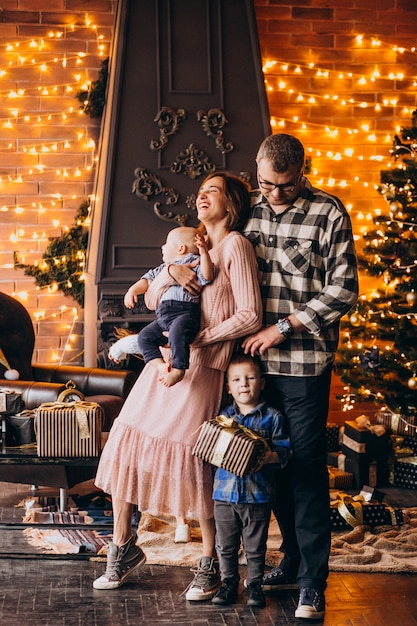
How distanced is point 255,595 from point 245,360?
2.90 feet

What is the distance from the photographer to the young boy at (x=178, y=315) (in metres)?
3.21

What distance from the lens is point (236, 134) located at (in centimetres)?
594

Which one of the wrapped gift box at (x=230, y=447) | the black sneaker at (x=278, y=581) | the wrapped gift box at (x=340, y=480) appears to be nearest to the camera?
the wrapped gift box at (x=230, y=447)

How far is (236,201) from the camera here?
333 cm

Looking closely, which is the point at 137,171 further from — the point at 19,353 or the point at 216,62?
the point at 19,353

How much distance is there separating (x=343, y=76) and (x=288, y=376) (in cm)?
393

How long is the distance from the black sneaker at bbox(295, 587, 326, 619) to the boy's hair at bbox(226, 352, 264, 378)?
0.81 meters

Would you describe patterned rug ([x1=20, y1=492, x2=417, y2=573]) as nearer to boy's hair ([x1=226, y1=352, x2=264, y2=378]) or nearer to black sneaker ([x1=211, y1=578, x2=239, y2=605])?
black sneaker ([x1=211, y1=578, x2=239, y2=605])

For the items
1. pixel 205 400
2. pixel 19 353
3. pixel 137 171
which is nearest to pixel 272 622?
pixel 205 400

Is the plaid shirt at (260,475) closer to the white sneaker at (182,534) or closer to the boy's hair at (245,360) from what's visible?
the boy's hair at (245,360)

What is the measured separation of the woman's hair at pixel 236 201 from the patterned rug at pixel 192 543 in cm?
150

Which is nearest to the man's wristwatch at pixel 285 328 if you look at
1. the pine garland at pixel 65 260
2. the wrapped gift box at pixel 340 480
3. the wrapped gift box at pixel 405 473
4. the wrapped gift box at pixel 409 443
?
the wrapped gift box at pixel 340 480

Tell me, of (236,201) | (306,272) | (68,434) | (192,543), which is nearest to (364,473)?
(192,543)

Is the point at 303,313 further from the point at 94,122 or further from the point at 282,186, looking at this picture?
the point at 94,122
